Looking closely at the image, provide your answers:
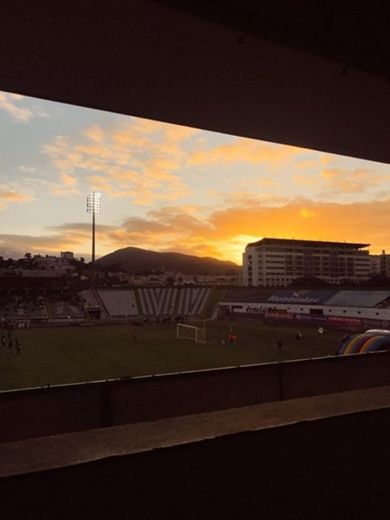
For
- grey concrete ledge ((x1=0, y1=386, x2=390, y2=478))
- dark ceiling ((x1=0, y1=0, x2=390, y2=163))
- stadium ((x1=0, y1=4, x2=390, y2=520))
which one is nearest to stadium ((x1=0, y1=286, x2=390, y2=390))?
stadium ((x1=0, y1=4, x2=390, y2=520))

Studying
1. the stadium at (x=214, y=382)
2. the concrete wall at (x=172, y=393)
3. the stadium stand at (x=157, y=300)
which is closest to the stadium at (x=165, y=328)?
the stadium stand at (x=157, y=300)

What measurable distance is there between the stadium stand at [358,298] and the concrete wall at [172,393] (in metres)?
47.9

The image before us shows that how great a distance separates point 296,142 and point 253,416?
517 centimetres

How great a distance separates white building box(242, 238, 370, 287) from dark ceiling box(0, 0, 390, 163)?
143 meters

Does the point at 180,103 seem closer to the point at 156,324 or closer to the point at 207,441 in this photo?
the point at 207,441

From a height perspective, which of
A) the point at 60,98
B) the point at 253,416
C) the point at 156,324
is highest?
the point at 60,98

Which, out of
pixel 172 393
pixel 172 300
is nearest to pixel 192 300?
pixel 172 300

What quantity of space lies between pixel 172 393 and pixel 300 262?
15783 cm

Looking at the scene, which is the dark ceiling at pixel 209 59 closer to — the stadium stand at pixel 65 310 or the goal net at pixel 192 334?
the goal net at pixel 192 334

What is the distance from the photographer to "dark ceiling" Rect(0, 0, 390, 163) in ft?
11.9

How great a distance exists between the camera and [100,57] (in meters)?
4.23

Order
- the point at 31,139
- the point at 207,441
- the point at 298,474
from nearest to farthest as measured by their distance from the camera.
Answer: the point at 207,441
the point at 298,474
the point at 31,139

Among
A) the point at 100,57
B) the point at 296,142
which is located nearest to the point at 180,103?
the point at 100,57

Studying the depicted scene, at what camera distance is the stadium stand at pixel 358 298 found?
51.3 meters
